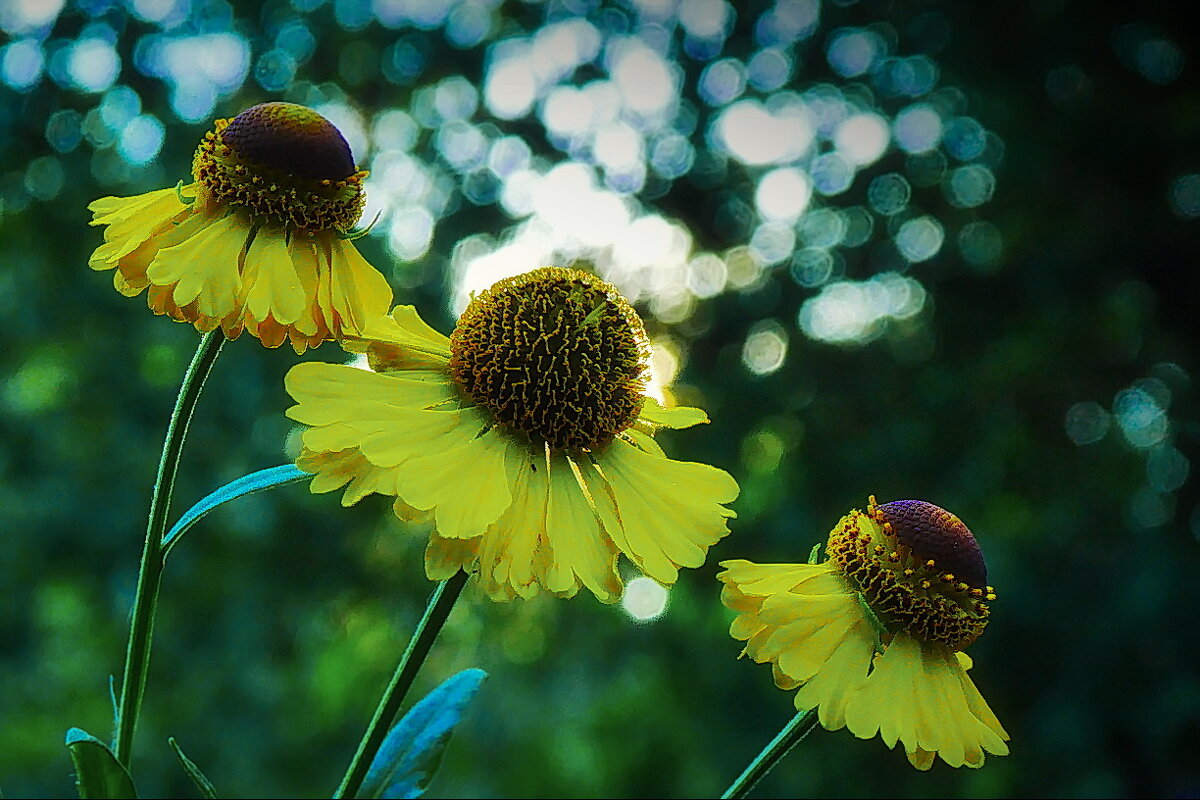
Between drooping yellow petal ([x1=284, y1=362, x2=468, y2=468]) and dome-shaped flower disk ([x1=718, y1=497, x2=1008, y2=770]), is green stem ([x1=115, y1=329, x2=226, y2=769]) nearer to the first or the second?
drooping yellow petal ([x1=284, y1=362, x2=468, y2=468])

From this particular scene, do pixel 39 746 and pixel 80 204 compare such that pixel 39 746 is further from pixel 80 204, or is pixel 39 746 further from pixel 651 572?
pixel 651 572

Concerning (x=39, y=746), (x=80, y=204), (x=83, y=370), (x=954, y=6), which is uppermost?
(x=954, y=6)

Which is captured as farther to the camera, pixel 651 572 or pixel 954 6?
pixel 954 6

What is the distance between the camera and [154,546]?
538 mm

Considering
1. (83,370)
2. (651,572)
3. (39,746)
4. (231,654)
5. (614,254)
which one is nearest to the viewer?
(651,572)

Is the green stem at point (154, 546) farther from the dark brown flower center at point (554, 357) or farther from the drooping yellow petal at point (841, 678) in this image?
the drooping yellow petal at point (841, 678)

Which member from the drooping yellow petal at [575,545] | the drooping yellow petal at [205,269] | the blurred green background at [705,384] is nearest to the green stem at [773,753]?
the drooping yellow petal at [575,545]

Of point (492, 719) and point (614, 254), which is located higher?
point (614, 254)

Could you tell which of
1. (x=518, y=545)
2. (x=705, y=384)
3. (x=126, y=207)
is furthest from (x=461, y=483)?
(x=705, y=384)

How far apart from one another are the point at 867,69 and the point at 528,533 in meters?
2.41

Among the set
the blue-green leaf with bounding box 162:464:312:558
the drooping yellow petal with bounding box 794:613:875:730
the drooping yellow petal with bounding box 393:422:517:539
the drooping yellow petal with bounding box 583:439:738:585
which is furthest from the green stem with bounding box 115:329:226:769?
the drooping yellow petal with bounding box 794:613:875:730

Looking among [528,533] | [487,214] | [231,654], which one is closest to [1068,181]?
[487,214]

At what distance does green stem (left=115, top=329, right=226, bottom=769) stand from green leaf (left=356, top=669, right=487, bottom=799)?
0.15m

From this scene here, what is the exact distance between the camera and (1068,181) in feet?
7.76
